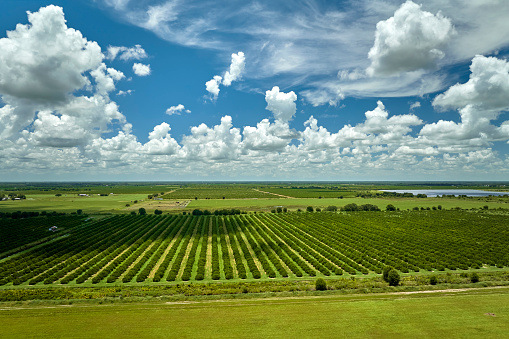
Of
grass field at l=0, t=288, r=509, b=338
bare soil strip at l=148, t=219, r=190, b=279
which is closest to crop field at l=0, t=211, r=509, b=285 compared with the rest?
bare soil strip at l=148, t=219, r=190, b=279

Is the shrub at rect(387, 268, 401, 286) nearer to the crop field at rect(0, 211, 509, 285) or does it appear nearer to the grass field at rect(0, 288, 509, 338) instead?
the grass field at rect(0, 288, 509, 338)

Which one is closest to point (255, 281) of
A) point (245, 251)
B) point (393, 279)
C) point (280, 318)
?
point (280, 318)

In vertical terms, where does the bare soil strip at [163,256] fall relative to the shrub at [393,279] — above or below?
below

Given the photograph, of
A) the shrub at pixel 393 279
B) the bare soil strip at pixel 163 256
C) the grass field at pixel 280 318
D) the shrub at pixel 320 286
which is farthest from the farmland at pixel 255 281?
the shrub at pixel 393 279

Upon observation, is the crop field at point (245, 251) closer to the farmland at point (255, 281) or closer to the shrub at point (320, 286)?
the farmland at point (255, 281)

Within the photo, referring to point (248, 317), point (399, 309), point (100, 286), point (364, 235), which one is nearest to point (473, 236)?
point (364, 235)

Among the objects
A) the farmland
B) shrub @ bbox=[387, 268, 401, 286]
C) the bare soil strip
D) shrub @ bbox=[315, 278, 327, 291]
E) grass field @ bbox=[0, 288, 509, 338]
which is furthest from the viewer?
the bare soil strip

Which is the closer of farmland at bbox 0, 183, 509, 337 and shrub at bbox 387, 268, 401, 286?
farmland at bbox 0, 183, 509, 337

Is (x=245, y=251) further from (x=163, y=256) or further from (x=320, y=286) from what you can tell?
(x=320, y=286)
